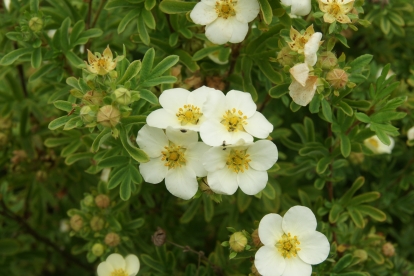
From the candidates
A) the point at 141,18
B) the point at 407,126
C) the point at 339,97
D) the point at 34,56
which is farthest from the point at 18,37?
the point at 407,126

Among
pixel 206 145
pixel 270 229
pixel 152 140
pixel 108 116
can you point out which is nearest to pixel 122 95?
pixel 108 116

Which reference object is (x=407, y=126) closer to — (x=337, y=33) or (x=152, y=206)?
(x=337, y=33)

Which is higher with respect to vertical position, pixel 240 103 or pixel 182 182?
pixel 240 103

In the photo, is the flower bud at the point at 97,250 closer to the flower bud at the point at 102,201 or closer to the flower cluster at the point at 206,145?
the flower bud at the point at 102,201

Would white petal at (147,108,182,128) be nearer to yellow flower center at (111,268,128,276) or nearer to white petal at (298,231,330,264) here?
white petal at (298,231,330,264)

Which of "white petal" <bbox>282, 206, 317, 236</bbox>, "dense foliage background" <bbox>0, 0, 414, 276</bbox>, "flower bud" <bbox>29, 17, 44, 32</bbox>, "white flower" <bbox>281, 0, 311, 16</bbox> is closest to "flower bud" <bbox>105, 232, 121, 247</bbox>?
"dense foliage background" <bbox>0, 0, 414, 276</bbox>

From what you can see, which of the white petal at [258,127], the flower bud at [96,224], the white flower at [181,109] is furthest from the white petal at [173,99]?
the flower bud at [96,224]

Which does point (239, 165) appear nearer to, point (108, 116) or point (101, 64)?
point (108, 116)
